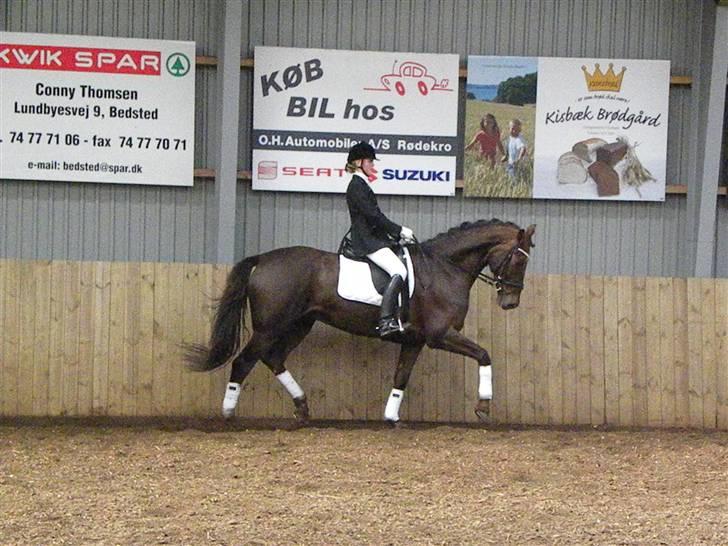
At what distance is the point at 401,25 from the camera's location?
12.2 m

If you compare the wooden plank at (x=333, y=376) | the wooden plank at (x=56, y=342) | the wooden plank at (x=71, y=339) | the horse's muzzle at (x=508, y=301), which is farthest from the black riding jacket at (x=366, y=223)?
the wooden plank at (x=56, y=342)

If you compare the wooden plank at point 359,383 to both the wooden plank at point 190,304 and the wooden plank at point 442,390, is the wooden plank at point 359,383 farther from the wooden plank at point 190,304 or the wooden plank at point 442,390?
the wooden plank at point 190,304

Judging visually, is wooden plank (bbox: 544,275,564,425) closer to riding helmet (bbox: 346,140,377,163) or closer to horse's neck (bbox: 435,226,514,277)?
horse's neck (bbox: 435,226,514,277)

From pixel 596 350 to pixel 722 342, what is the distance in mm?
1126

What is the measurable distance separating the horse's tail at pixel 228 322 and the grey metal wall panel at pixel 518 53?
175 cm

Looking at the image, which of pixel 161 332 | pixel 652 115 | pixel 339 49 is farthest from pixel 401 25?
pixel 161 332

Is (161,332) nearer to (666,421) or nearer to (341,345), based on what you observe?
(341,345)

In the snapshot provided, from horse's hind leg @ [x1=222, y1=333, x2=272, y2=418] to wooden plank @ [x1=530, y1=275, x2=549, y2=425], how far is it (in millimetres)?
2406

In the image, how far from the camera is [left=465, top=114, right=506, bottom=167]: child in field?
12.2m

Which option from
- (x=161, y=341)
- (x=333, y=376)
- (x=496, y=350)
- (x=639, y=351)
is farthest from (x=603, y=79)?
(x=161, y=341)

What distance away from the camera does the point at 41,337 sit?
10812mm

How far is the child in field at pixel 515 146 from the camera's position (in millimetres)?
12258

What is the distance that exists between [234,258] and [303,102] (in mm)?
1616

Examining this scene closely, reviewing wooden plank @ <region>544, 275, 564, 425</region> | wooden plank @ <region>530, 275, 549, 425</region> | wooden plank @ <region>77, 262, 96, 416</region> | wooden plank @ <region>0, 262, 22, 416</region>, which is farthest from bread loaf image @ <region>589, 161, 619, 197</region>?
wooden plank @ <region>0, 262, 22, 416</region>
